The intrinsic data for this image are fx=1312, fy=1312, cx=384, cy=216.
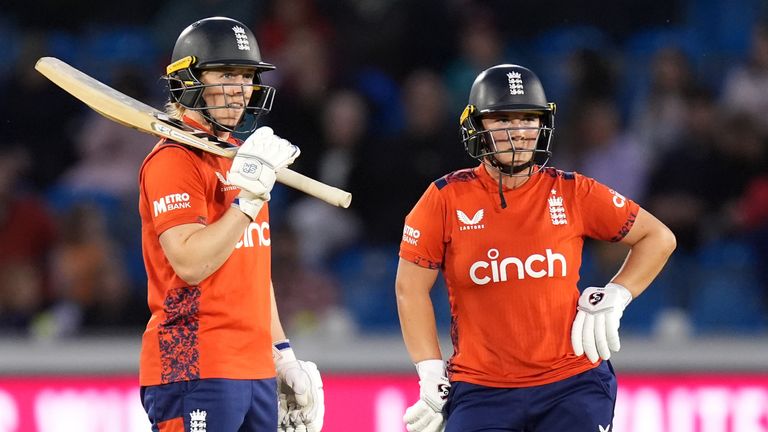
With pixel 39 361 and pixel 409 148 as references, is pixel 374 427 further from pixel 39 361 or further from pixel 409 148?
pixel 409 148

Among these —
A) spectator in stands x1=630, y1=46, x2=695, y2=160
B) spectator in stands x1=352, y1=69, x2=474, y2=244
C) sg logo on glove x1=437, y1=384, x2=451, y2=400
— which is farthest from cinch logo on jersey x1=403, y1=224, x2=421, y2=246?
spectator in stands x1=630, y1=46, x2=695, y2=160

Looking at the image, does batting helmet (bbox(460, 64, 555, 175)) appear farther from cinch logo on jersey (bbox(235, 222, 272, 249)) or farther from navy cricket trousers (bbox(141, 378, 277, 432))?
navy cricket trousers (bbox(141, 378, 277, 432))

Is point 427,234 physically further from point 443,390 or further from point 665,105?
point 665,105

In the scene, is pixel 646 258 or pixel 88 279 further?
pixel 88 279

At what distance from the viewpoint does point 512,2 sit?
8.62 m

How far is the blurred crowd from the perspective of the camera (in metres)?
7.28

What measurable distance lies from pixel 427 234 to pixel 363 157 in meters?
3.62

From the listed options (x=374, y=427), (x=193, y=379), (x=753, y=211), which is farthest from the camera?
(x=753, y=211)

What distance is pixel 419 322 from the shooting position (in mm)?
4266

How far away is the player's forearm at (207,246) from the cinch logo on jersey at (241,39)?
56 cm

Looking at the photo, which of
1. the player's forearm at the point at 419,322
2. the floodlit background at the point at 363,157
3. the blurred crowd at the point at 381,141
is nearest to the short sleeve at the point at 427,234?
the player's forearm at the point at 419,322

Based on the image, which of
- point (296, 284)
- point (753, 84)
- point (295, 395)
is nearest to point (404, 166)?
point (296, 284)

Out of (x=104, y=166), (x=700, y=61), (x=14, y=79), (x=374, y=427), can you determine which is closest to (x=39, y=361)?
(x=374, y=427)

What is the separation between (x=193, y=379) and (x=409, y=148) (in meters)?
4.10
